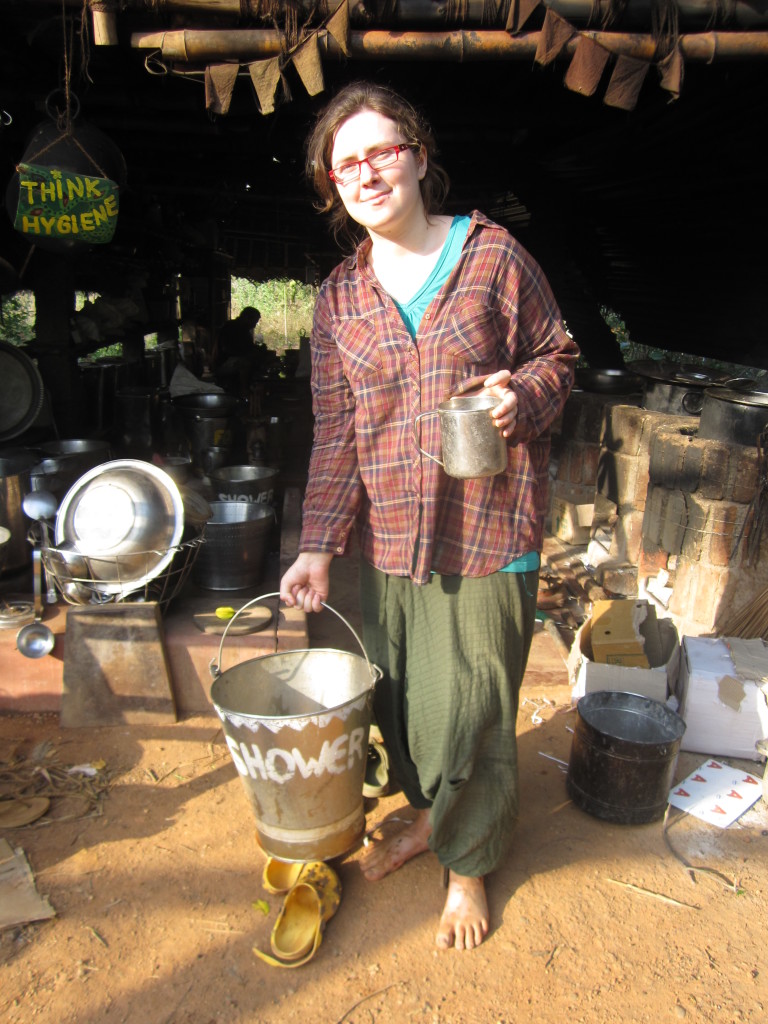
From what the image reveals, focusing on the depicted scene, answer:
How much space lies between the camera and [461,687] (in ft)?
6.73

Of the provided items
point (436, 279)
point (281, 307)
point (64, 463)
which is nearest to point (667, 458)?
point (436, 279)

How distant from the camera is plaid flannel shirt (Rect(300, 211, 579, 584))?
1.94 m

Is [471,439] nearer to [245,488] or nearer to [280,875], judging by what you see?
[280,875]

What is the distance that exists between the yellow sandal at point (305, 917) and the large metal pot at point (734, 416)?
2945 mm

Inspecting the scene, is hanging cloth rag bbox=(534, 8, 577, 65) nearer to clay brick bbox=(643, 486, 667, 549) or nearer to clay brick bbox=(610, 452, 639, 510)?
clay brick bbox=(643, 486, 667, 549)

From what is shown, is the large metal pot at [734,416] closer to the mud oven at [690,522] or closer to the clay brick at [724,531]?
the mud oven at [690,522]

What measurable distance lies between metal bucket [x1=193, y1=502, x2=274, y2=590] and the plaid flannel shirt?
1.61 m

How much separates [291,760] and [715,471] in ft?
9.28

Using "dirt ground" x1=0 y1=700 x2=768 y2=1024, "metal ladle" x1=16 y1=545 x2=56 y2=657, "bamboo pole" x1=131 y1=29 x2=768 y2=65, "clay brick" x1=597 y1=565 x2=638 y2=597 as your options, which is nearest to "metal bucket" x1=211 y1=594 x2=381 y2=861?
"dirt ground" x1=0 y1=700 x2=768 y2=1024

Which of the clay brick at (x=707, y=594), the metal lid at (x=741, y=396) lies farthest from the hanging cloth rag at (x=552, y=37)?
the clay brick at (x=707, y=594)

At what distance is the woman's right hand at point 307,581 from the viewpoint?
2207 millimetres

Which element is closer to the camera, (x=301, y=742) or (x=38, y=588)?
(x=301, y=742)

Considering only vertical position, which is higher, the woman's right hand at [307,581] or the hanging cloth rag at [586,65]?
the hanging cloth rag at [586,65]

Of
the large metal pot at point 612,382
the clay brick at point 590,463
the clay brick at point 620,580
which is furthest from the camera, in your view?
the large metal pot at point 612,382
